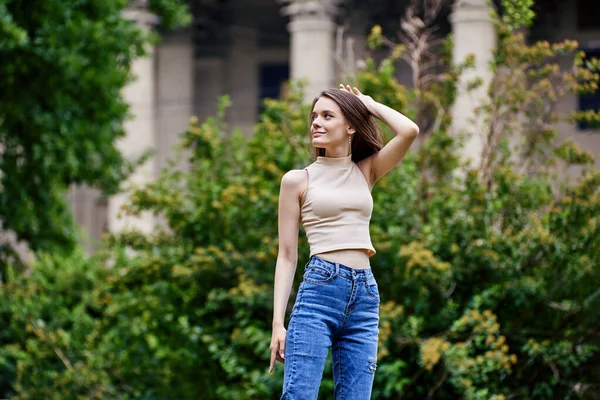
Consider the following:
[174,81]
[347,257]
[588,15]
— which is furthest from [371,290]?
[174,81]

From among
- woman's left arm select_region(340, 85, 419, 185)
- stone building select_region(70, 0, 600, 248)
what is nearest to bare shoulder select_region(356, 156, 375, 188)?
woman's left arm select_region(340, 85, 419, 185)

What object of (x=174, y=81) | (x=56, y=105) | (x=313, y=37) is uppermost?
(x=313, y=37)

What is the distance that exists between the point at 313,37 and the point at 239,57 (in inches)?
302

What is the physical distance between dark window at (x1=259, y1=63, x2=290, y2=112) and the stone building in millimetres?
29

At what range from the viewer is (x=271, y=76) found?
34312 mm

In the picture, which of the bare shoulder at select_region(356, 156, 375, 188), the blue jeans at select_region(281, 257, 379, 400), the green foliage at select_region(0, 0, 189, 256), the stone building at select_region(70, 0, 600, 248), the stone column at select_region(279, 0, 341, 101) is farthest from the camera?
the stone building at select_region(70, 0, 600, 248)

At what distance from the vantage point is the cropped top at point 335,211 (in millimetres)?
4828

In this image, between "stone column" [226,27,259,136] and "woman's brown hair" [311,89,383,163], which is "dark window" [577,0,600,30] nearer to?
"stone column" [226,27,259,136]

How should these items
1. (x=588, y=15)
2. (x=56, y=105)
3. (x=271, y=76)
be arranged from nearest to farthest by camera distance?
(x=56, y=105), (x=588, y=15), (x=271, y=76)

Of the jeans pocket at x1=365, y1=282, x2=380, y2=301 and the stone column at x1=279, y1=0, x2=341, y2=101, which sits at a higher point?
the stone column at x1=279, y1=0, x2=341, y2=101

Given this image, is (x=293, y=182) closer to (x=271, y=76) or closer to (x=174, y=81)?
(x=174, y=81)

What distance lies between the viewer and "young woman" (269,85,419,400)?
4.72 metres

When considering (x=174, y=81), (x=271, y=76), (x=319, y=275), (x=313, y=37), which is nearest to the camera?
(x=319, y=275)

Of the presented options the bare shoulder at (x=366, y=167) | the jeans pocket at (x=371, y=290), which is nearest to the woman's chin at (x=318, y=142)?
the bare shoulder at (x=366, y=167)
